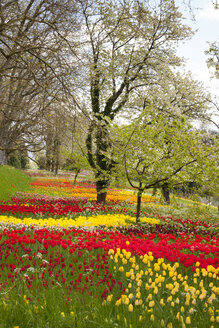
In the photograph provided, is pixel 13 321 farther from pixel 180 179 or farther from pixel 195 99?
pixel 195 99

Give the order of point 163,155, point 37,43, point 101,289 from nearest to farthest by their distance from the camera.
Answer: point 101,289 → point 37,43 → point 163,155

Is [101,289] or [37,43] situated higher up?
[37,43]

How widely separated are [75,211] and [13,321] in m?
8.22

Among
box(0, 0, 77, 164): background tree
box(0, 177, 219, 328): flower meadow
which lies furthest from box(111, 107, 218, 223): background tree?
box(0, 177, 219, 328): flower meadow

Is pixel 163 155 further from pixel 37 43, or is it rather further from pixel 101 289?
pixel 101 289

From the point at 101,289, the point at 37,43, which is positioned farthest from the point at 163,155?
the point at 101,289

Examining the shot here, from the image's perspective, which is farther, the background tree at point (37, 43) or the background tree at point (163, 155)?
the background tree at point (163, 155)

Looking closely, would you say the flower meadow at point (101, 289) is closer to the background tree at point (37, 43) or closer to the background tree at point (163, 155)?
the background tree at point (37, 43)

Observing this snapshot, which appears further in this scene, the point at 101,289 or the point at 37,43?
the point at 37,43

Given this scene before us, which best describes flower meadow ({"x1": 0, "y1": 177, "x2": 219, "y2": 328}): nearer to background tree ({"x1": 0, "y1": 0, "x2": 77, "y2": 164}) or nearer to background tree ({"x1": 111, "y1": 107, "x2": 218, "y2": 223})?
background tree ({"x1": 0, "y1": 0, "x2": 77, "y2": 164})

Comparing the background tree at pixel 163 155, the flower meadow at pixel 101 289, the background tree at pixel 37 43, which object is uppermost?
the background tree at pixel 37 43

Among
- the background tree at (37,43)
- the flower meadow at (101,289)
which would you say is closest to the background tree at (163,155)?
the background tree at (37,43)

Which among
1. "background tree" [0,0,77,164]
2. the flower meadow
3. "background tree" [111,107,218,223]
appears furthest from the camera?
"background tree" [111,107,218,223]

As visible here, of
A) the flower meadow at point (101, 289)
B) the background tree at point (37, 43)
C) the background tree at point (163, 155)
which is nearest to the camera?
the flower meadow at point (101, 289)
